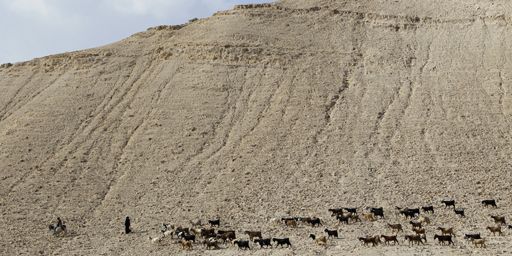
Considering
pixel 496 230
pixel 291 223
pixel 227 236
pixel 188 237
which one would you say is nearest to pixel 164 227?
pixel 188 237

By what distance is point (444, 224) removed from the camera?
3309cm

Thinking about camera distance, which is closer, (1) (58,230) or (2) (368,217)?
(1) (58,230)

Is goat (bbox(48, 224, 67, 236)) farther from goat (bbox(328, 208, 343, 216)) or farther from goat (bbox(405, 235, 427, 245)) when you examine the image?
goat (bbox(405, 235, 427, 245))

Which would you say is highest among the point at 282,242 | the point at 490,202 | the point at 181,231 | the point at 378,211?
the point at 490,202

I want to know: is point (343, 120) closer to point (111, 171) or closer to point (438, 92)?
point (438, 92)

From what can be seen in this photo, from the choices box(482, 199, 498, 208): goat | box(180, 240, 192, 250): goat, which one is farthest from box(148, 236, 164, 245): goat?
box(482, 199, 498, 208): goat

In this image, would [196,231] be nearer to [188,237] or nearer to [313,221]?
[188,237]

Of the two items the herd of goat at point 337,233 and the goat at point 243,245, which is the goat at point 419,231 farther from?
the goat at point 243,245

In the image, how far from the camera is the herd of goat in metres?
29.8

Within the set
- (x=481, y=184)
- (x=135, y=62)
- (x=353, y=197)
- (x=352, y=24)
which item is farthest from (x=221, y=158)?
(x=352, y=24)

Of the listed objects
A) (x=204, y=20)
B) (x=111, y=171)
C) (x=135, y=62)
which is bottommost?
(x=111, y=171)

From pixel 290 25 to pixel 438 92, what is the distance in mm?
16209

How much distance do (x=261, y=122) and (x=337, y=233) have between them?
19.2 meters

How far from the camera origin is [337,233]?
31438 mm
